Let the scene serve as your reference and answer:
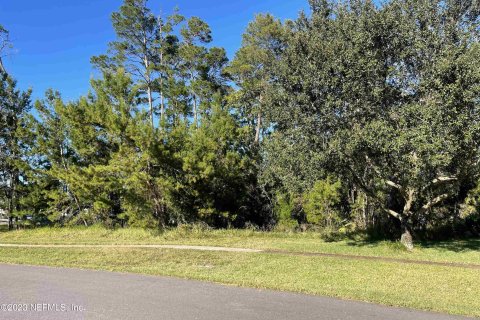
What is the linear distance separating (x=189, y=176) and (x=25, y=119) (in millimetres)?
13900

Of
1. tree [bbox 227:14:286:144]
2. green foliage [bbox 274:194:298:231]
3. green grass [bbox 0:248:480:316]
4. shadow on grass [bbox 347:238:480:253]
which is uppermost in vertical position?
tree [bbox 227:14:286:144]

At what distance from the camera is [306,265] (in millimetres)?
11805

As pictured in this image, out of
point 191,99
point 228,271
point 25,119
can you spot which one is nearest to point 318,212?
point 228,271

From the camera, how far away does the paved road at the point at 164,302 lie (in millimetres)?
6434

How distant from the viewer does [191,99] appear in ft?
109

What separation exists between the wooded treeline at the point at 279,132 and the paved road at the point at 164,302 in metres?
6.43

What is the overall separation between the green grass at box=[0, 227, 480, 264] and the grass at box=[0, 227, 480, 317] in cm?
4

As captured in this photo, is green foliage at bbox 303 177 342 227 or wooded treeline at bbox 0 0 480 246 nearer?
wooded treeline at bbox 0 0 480 246

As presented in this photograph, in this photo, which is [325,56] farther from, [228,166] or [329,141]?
[228,166]

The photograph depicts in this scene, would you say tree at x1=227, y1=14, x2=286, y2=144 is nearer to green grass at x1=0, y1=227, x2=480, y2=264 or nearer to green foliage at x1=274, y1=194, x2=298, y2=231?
green foliage at x1=274, y1=194, x2=298, y2=231

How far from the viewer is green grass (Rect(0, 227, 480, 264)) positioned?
14102 mm

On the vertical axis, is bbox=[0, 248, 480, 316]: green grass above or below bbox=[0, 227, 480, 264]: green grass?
below

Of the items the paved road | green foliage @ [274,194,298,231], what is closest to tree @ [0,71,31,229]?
green foliage @ [274,194,298,231]

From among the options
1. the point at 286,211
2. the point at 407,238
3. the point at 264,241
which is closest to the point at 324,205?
the point at 286,211
